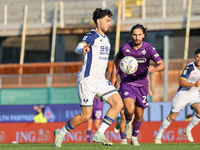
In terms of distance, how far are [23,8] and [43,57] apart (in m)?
3.31

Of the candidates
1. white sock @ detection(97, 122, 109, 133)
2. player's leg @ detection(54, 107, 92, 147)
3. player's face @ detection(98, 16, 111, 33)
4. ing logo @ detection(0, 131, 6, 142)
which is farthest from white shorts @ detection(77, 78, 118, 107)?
ing logo @ detection(0, 131, 6, 142)

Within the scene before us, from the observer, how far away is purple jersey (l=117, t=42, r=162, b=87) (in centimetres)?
706

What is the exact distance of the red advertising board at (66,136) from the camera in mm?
11578

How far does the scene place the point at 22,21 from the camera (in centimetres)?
2297

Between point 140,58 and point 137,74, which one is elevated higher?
point 140,58

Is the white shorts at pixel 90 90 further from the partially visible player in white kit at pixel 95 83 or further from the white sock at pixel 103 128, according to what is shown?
the white sock at pixel 103 128

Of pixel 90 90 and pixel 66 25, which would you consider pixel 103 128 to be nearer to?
pixel 90 90

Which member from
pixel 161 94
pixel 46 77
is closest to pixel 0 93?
pixel 46 77

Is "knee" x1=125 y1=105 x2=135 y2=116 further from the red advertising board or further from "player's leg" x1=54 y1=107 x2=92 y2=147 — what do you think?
the red advertising board

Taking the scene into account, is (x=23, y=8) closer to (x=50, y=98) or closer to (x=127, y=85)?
(x=50, y=98)

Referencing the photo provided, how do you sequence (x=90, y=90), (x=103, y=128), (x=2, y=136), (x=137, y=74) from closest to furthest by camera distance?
(x=103, y=128) < (x=90, y=90) < (x=137, y=74) < (x=2, y=136)

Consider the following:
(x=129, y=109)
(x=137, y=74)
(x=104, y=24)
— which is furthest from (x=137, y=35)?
(x=129, y=109)

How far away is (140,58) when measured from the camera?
7.11 m

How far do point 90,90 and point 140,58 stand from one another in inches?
60.6
